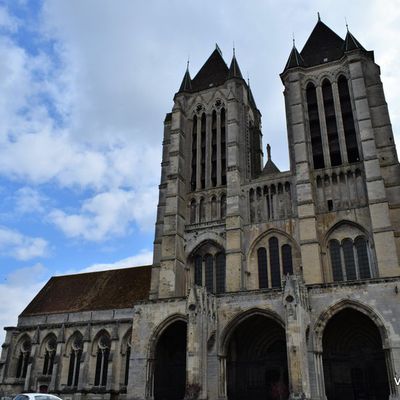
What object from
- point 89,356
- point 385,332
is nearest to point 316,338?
point 385,332

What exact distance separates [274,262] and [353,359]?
301 inches

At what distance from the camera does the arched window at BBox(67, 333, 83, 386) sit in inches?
1305

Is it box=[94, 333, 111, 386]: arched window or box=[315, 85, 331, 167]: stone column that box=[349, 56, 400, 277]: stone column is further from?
box=[94, 333, 111, 386]: arched window

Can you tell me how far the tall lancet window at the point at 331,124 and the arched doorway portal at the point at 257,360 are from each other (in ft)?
40.0

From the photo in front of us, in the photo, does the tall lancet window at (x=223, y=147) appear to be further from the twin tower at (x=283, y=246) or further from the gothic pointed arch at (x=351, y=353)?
the gothic pointed arch at (x=351, y=353)

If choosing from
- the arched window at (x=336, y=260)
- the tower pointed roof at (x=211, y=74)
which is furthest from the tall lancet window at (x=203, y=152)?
the arched window at (x=336, y=260)

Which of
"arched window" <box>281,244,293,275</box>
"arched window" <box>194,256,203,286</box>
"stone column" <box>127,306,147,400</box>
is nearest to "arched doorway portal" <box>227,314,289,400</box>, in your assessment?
"arched window" <box>281,244,293,275</box>

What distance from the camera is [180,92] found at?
38.8 meters

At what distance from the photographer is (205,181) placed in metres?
34.7

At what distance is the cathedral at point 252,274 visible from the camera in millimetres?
23141

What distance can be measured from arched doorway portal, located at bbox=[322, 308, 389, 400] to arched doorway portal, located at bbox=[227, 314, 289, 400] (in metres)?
2.58

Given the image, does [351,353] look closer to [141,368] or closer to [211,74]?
[141,368]

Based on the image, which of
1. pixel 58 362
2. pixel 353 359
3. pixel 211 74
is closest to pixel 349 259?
pixel 353 359

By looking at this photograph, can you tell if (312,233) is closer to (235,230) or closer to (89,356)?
(235,230)
